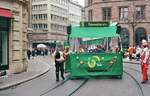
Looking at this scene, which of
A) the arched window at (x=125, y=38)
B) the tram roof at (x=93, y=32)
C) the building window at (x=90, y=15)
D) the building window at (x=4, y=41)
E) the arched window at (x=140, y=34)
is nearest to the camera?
the tram roof at (x=93, y=32)

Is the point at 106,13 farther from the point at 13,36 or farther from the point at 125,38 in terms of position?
the point at 13,36

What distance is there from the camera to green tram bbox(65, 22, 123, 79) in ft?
77.6

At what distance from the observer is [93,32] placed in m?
24.8

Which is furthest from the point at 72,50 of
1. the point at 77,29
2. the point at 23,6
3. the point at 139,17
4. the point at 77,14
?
the point at 77,14

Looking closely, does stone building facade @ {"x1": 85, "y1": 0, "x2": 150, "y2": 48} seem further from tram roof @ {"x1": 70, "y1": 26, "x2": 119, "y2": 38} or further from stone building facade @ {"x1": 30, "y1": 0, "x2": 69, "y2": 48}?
tram roof @ {"x1": 70, "y1": 26, "x2": 119, "y2": 38}

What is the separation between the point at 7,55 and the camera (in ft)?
87.9

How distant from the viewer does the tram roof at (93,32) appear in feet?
80.7

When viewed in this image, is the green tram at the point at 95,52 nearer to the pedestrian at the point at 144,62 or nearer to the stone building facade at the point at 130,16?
the pedestrian at the point at 144,62

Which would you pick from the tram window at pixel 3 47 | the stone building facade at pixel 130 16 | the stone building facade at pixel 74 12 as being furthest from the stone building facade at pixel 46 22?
the tram window at pixel 3 47

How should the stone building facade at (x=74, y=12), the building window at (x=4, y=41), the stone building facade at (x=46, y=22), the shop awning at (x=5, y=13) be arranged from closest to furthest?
the shop awning at (x=5, y=13) → the building window at (x=4, y=41) → the stone building facade at (x=46, y=22) → the stone building facade at (x=74, y=12)

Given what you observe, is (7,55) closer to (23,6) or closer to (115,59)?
(23,6)

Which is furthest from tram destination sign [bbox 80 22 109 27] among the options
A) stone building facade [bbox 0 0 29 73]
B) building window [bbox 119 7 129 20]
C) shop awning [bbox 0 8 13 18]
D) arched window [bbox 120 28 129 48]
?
building window [bbox 119 7 129 20]

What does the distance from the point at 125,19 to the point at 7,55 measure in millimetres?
62457

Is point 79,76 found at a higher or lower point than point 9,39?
lower
